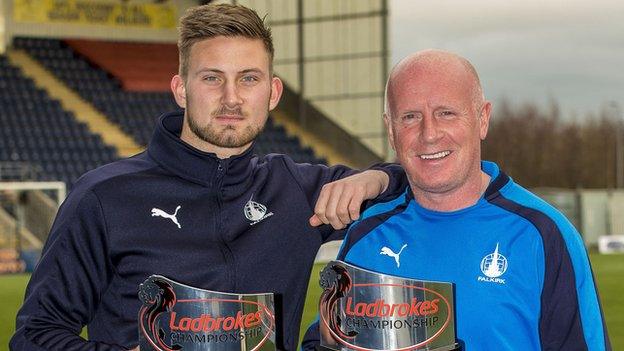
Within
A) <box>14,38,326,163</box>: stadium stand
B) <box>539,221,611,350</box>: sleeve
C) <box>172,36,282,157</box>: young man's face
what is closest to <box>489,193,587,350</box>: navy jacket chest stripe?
<box>539,221,611,350</box>: sleeve

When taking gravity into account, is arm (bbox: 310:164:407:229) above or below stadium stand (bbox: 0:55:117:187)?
above

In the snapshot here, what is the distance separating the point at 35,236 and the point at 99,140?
198 inches

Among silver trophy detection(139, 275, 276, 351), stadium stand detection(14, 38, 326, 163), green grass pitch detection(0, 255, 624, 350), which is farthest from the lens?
stadium stand detection(14, 38, 326, 163)

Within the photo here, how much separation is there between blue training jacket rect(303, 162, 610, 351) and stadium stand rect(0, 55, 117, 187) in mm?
20864

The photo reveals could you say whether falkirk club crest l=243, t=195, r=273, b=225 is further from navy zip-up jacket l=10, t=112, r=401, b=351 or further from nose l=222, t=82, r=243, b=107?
nose l=222, t=82, r=243, b=107

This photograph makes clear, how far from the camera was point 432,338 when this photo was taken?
1678 mm

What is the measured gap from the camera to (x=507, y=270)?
6.87ft

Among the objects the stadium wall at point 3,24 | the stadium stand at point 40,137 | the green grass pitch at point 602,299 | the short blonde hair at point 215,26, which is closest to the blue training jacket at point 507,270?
the short blonde hair at point 215,26

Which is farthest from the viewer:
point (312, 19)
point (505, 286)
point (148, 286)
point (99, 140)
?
point (312, 19)

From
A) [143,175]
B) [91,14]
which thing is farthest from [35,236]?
[143,175]

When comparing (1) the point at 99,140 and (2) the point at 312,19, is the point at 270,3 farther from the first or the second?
(1) the point at 99,140

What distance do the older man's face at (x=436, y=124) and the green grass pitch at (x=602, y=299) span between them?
444 centimetres

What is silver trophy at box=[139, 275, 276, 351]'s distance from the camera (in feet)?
5.35

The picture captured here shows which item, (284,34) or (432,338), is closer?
(432,338)
